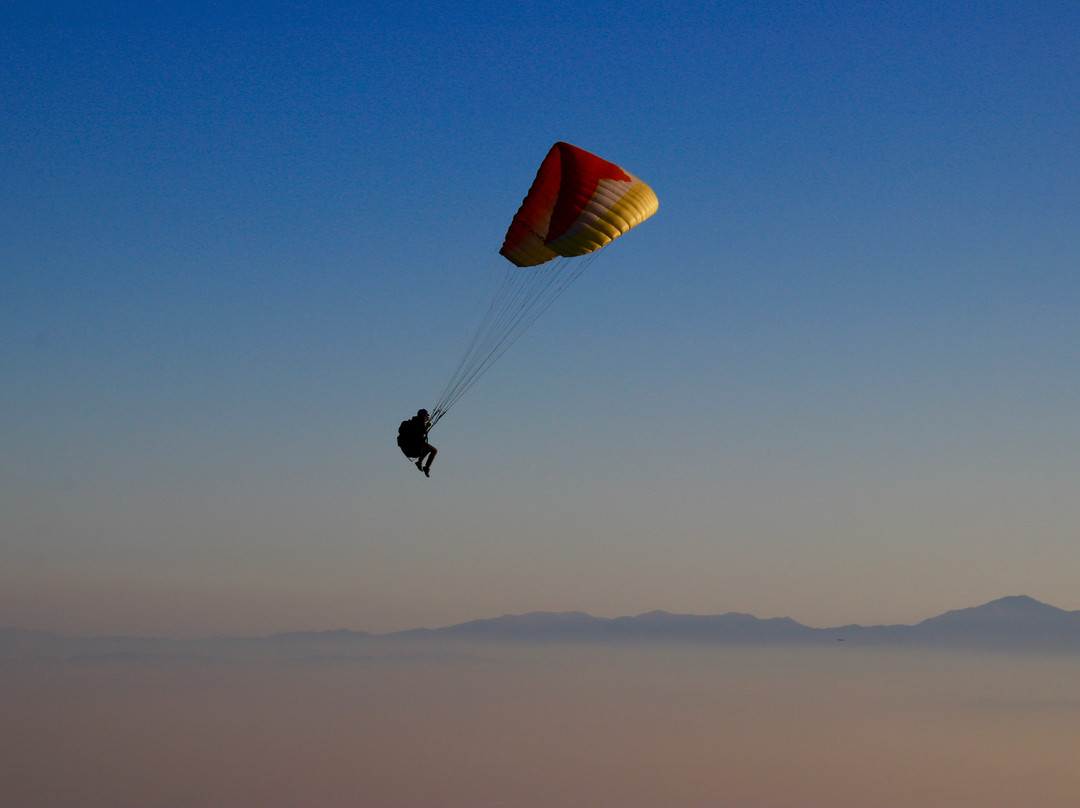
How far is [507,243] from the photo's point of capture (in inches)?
1480

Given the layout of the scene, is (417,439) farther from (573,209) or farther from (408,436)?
(573,209)

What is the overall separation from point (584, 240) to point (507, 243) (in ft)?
8.91

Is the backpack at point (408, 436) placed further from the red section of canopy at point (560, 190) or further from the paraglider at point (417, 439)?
the red section of canopy at point (560, 190)

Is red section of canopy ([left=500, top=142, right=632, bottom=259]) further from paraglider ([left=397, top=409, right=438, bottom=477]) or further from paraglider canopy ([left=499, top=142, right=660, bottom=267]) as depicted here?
paraglider ([left=397, top=409, right=438, bottom=477])

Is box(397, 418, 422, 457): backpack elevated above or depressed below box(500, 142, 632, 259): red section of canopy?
below

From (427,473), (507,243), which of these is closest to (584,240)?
(507,243)

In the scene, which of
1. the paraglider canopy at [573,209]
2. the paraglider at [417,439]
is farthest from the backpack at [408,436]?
the paraglider canopy at [573,209]

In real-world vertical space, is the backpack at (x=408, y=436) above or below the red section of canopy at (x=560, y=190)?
below

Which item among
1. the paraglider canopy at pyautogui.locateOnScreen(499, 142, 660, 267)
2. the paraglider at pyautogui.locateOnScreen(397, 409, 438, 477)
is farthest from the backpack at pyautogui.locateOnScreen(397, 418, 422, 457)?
the paraglider canopy at pyautogui.locateOnScreen(499, 142, 660, 267)

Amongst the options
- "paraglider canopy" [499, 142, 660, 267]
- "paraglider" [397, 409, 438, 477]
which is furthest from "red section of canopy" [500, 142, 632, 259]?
"paraglider" [397, 409, 438, 477]

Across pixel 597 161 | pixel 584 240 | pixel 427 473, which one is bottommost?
pixel 427 473

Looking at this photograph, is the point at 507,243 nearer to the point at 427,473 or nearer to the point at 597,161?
the point at 597,161

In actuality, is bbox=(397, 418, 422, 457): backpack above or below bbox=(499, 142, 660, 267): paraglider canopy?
below

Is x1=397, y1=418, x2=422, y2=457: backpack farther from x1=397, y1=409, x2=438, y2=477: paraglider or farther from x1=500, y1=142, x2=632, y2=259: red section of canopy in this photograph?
x1=500, y1=142, x2=632, y2=259: red section of canopy
